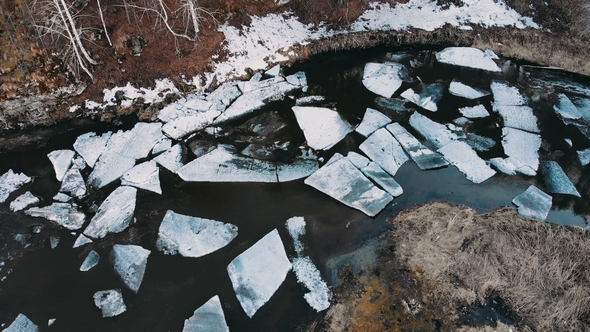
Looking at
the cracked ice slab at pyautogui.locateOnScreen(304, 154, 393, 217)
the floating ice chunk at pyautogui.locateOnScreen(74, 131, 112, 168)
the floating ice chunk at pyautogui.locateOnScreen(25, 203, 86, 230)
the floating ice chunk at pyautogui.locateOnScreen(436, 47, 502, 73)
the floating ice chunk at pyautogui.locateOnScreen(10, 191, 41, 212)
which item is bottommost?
the cracked ice slab at pyautogui.locateOnScreen(304, 154, 393, 217)

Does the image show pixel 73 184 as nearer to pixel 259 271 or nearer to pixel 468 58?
pixel 259 271

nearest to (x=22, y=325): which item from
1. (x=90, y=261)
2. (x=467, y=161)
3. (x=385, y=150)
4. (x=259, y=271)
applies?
(x=90, y=261)

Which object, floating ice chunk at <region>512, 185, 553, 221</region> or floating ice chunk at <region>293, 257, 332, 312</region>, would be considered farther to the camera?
floating ice chunk at <region>512, 185, 553, 221</region>

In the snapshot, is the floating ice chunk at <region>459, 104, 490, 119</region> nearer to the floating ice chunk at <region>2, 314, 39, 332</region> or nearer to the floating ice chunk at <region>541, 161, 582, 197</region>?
the floating ice chunk at <region>541, 161, 582, 197</region>

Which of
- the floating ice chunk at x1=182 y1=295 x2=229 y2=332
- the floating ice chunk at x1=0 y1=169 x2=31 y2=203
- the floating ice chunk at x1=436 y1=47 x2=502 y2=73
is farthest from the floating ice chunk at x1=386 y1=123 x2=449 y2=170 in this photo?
the floating ice chunk at x1=0 y1=169 x2=31 y2=203

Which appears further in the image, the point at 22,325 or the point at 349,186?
the point at 349,186
